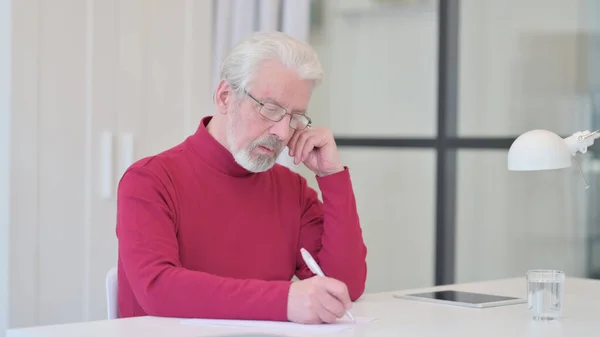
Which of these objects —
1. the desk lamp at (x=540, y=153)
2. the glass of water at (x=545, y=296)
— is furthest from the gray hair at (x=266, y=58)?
the glass of water at (x=545, y=296)

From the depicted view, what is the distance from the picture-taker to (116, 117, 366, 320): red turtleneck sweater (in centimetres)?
168

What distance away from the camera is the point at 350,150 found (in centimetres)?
385

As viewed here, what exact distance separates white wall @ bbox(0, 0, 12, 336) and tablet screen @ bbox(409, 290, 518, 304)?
4.86ft

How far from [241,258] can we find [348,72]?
1926 millimetres

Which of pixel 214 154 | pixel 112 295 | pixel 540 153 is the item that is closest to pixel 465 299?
pixel 540 153

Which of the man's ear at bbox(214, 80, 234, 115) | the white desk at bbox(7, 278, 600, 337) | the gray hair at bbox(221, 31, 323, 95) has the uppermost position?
the gray hair at bbox(221, 31, 323, 95)

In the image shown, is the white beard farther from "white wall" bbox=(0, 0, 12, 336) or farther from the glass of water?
"white wall" bbox=(0, 0, 12, 336)

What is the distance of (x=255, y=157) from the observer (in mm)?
2012

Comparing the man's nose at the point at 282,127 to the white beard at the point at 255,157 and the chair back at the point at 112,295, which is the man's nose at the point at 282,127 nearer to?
the white beard at the point at 255,157

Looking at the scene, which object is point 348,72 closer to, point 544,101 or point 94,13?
point 544,101

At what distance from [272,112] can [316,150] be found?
208mm

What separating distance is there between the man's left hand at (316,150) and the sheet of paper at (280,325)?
21.1 inches

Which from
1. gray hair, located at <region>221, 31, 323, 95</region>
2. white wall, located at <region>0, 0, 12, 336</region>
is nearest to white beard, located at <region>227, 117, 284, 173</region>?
gray hair, located at <region>221, 31, 323, 95</region>

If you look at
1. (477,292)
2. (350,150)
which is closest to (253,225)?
(477,292)
